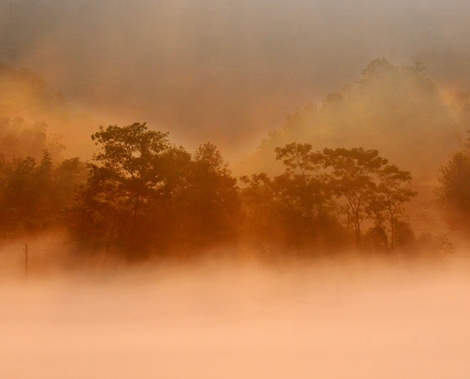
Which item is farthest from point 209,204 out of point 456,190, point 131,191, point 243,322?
point 456,190

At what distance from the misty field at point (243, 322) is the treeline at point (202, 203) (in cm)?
139

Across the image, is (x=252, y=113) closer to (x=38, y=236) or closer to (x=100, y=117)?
(x=100, y=117)

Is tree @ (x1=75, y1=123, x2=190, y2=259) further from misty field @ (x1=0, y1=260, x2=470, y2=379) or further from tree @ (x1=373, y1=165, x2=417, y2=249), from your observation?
tree @ (x1=373, y1=165, x2=417, y2=249)

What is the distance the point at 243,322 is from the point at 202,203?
936 centimetres

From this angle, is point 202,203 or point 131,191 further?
point 202,203

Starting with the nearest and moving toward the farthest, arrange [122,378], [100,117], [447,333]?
[122,378], [447,333], [100,117]

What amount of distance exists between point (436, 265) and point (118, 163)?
15615mm

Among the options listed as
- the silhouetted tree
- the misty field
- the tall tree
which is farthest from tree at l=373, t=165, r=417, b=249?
the silhouetted tree

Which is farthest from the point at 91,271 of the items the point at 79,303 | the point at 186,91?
the point at 186,91

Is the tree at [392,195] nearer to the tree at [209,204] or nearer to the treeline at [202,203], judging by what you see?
the treeline at [202,203]

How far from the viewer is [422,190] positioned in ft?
129

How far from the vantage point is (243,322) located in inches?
778

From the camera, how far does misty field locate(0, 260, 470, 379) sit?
44.0ft

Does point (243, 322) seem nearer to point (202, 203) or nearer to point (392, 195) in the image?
point (202, 203)
